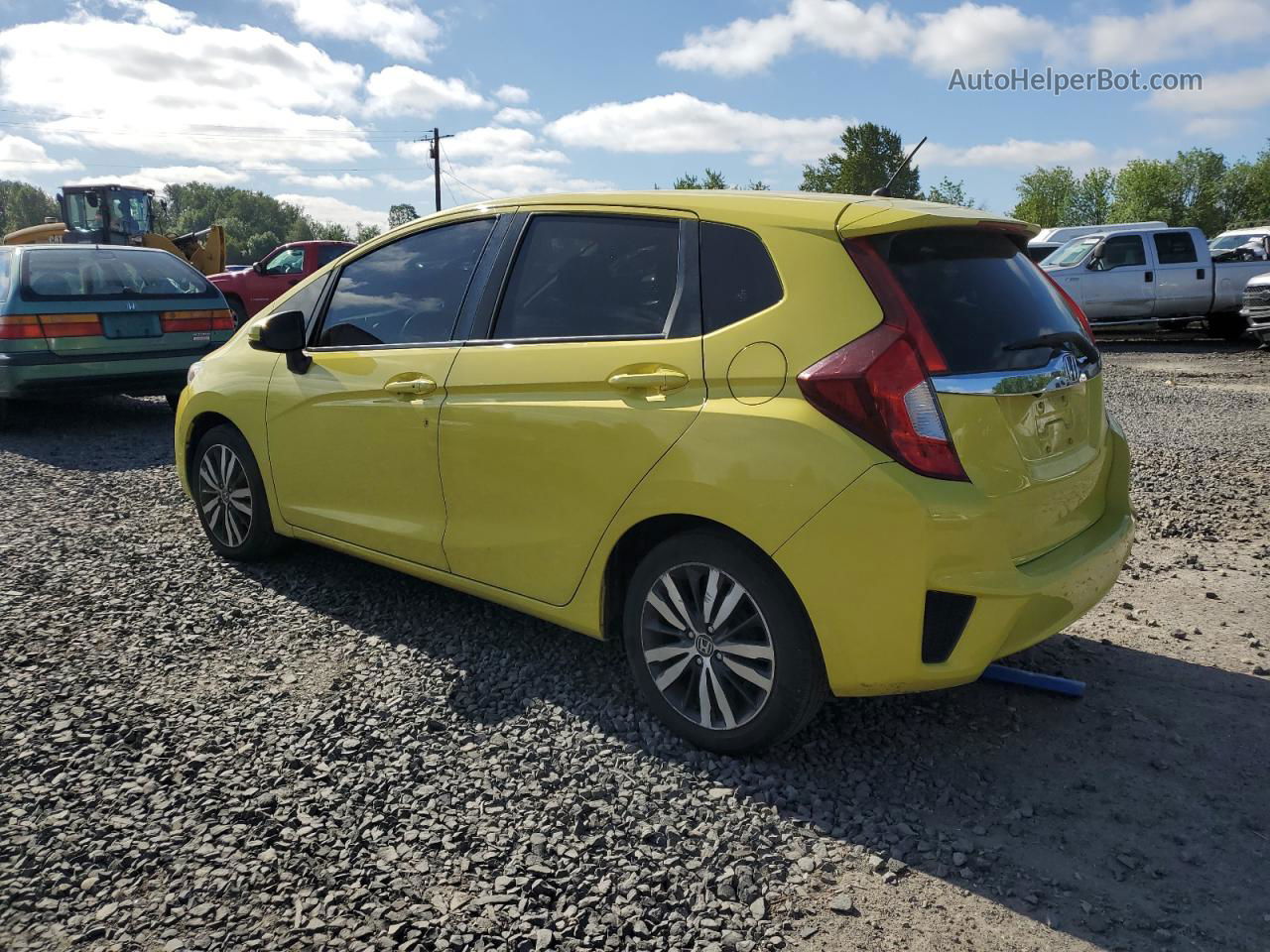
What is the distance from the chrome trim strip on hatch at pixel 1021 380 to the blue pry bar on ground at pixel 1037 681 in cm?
110

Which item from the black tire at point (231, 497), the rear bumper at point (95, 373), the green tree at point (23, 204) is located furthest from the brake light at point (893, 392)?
the green tree at point (23, 204)

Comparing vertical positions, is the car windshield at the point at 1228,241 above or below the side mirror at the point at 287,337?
above

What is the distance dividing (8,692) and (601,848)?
2.37 metres

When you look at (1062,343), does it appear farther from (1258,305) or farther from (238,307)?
(238,307)

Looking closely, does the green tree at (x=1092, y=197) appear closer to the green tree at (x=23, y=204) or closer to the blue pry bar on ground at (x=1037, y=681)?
the blue pry bar on ground at (x=1037, y=681)

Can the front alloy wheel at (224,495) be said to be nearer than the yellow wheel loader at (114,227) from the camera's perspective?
Yes

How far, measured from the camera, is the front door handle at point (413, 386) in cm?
369

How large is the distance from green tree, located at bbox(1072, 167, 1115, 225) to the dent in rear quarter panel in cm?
10428

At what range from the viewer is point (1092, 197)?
316 ft

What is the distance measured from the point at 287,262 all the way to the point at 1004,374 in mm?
17984

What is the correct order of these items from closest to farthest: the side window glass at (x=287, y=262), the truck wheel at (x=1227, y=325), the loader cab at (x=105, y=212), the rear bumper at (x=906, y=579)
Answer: the rear bumper at (x=906, y=579), the truck wheel at (x=1227, y=325), the side window glass at (x=287, y=262), the loader cab at (x=105, y=212)

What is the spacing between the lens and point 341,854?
259 centimetres

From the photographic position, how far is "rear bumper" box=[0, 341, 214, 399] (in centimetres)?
824

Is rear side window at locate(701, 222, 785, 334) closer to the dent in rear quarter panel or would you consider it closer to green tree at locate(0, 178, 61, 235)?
the dent in rear quarter panel
